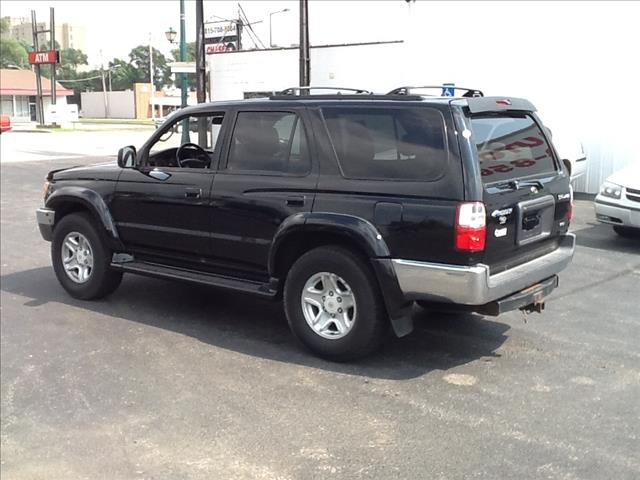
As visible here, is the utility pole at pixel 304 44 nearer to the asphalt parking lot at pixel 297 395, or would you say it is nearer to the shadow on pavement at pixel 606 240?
the shadow on pavement at pixel 606 240

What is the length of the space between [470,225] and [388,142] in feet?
2.84

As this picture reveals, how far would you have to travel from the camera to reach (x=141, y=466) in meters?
3.62

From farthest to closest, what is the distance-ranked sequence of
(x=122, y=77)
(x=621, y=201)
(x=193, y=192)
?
(x=122, y=77), (x=621, y=201), (x=193, y=192)

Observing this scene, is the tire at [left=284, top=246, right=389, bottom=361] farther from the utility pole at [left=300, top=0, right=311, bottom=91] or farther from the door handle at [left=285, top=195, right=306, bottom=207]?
the utility pole at [left=300, top=0, right=311, bottom=91]

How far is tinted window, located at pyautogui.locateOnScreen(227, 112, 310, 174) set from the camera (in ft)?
16.9

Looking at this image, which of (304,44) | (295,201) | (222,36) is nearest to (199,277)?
(295,201)

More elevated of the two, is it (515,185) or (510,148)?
(510,148)

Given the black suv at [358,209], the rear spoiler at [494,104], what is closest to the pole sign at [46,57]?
the black suv at [358,209]

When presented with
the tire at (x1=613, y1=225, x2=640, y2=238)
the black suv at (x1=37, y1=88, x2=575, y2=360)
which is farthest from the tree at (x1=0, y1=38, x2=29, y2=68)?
the black suv at (x1=37, y1=88, x2=575, y2=360)

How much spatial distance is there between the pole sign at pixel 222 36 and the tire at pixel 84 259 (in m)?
18.8

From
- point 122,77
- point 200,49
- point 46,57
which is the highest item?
point 122,77

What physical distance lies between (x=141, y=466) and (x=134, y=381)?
117 centimetres

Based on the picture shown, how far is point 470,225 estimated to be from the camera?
14.2 ft

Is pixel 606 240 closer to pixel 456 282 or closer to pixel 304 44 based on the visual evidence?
pixel 456 282
